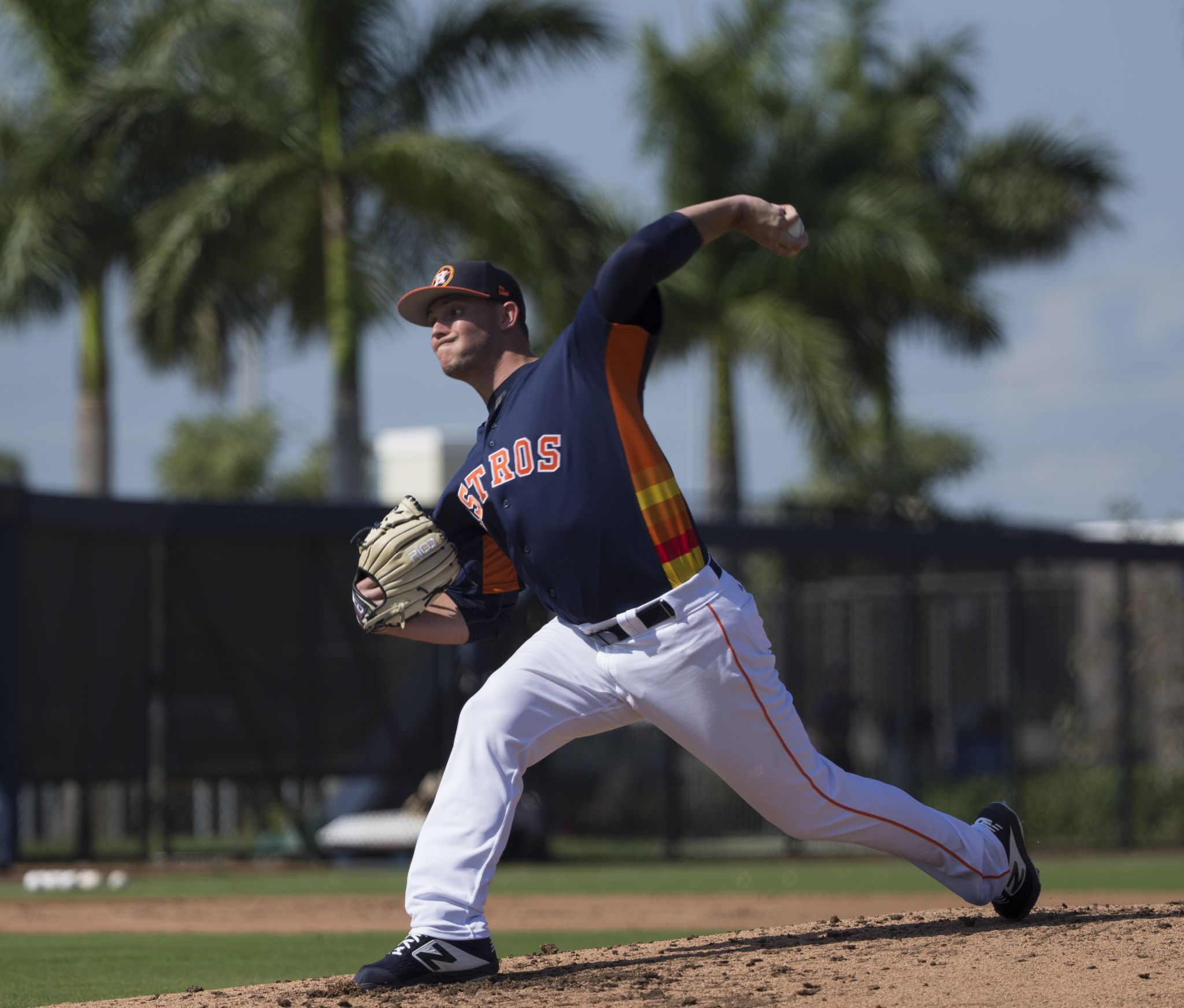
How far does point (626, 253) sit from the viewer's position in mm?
4422

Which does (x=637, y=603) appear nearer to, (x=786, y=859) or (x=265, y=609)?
(x=265, y=609)

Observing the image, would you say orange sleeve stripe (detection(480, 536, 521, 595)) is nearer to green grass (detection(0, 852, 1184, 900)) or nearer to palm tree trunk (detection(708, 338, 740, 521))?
green grass (detection(0, 852, 1184, 900))

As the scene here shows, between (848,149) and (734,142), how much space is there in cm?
176

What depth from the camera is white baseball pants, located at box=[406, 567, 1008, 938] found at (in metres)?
4.52

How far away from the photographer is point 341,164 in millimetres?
18016

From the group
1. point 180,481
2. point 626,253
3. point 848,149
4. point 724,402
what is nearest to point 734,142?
point 848,149

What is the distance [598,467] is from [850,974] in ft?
4.96

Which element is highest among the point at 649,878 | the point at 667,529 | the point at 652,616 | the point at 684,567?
the point at 667,529

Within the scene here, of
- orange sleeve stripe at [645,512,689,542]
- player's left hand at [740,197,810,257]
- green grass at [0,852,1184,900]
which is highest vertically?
player's left hand at [740,197,810,257]

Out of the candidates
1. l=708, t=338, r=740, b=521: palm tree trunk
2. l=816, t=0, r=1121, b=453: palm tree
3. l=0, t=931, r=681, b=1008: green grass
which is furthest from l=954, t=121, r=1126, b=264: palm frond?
l=0, t=931, r=681, b=1008: green grass

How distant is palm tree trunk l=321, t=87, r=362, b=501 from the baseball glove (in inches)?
518

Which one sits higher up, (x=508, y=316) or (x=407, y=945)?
(x=508, y=316)

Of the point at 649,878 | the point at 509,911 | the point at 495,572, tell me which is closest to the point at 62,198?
the point at 649,878

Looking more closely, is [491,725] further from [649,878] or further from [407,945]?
[649,878]
